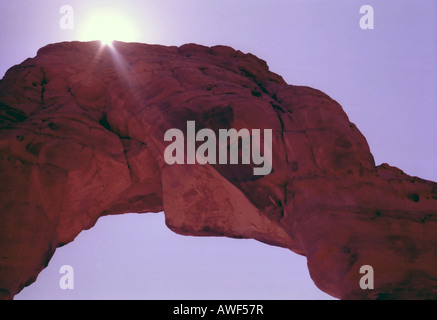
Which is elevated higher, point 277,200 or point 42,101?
point 42,101

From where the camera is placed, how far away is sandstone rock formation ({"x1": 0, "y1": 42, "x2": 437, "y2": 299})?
406 inches

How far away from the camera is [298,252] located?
14.2m

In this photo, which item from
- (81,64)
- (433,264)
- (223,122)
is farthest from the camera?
(81,64)

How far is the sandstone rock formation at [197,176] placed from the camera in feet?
33.8

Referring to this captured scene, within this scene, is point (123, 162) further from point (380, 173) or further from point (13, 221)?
point (380, 173)

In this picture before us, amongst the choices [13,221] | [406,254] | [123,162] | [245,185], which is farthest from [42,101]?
[406,254]

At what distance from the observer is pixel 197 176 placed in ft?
45.0

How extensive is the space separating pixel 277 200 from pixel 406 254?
3.88 meters

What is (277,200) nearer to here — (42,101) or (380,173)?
(380,173)

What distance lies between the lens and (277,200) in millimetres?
12516
